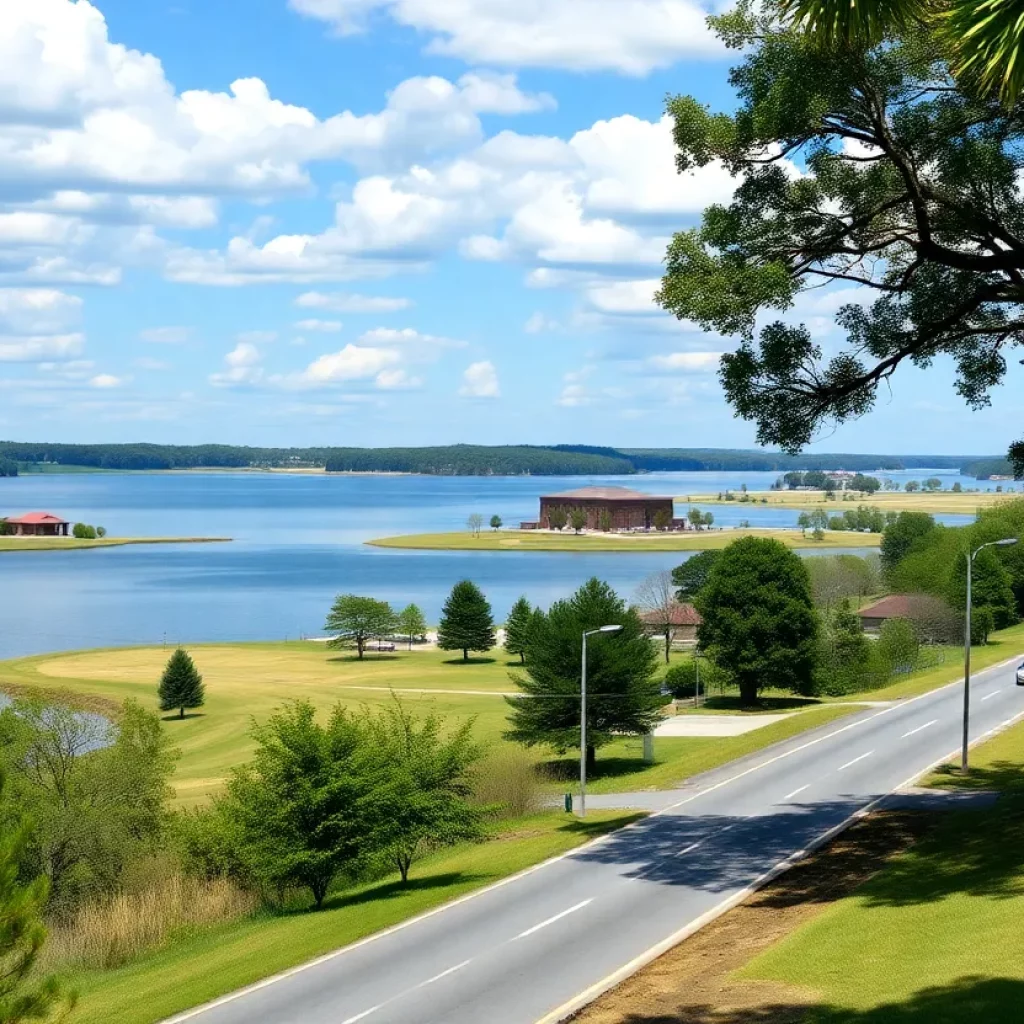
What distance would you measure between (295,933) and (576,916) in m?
6.07

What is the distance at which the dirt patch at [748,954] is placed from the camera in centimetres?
1870

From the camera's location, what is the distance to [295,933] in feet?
92.8

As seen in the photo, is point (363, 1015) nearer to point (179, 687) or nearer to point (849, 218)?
point (849, 218)

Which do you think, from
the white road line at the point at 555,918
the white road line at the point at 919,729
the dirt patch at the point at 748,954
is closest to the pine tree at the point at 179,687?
the white road line at the point at 919,729

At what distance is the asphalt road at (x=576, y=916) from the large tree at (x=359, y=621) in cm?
6698

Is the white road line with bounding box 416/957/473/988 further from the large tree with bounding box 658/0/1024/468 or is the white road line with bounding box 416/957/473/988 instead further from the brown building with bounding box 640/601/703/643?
the brown building with bounding box 640/601/703/643

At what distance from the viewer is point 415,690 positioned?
84000 mm

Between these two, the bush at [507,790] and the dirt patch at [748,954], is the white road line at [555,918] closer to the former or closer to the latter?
the dirt patch at [748,954]

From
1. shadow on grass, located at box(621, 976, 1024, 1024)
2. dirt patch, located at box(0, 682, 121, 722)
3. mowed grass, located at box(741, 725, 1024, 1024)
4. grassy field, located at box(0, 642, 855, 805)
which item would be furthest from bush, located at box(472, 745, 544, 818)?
dirt patch, located at box(0, 682, 121, 722)

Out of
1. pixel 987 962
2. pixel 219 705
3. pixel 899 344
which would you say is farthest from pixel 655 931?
pixel 219 705

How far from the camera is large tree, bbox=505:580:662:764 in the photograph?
2140 inches

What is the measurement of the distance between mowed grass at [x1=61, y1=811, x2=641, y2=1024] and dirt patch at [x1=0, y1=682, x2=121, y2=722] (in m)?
45.8

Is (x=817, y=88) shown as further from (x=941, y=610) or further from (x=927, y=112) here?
(x=941, y=610)

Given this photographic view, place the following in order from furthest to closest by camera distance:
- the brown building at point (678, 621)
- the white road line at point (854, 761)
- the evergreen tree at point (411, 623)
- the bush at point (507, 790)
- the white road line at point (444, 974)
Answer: the evergreen tree at point (411, 623), the brown building at point (678, 621), the white road line at point (854, 761), the bush at point (507, 790), the white road line at point (444, 974)
